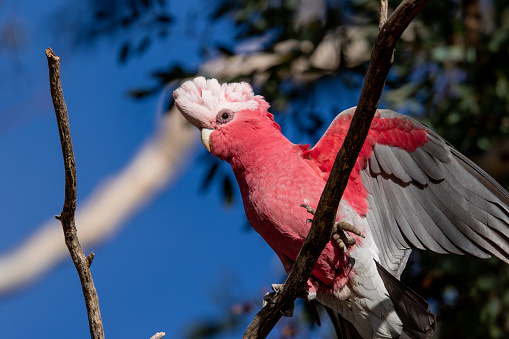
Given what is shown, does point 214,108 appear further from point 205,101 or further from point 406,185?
A: point 406,185

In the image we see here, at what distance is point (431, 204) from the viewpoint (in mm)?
1959

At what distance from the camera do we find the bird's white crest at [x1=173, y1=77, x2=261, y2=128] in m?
2.03

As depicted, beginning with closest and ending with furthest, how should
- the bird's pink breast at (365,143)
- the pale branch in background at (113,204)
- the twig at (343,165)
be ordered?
1. the twig at (343,165)
2. the bird's pink breast at (365,143)
3. the pale branch in background at (113,204)

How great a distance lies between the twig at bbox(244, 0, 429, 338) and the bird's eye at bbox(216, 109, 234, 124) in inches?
23.0

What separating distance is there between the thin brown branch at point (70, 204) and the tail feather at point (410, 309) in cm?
91

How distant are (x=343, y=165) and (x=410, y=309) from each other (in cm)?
64

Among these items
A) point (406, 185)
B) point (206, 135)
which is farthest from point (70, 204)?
point (406, 185)

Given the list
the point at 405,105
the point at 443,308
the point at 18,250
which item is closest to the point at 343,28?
the point at 405,105

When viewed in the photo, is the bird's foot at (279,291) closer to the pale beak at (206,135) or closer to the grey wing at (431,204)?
the grey wing at (431,204)

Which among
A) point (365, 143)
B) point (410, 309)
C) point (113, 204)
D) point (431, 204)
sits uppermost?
point (113, 204)

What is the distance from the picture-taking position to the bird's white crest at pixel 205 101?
203 centimetres

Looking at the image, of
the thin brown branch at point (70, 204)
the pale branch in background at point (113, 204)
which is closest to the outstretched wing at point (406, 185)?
the thin brown branch at point (70, 204)

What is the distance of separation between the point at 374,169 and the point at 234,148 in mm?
495

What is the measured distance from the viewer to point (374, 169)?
2002 millimetres
